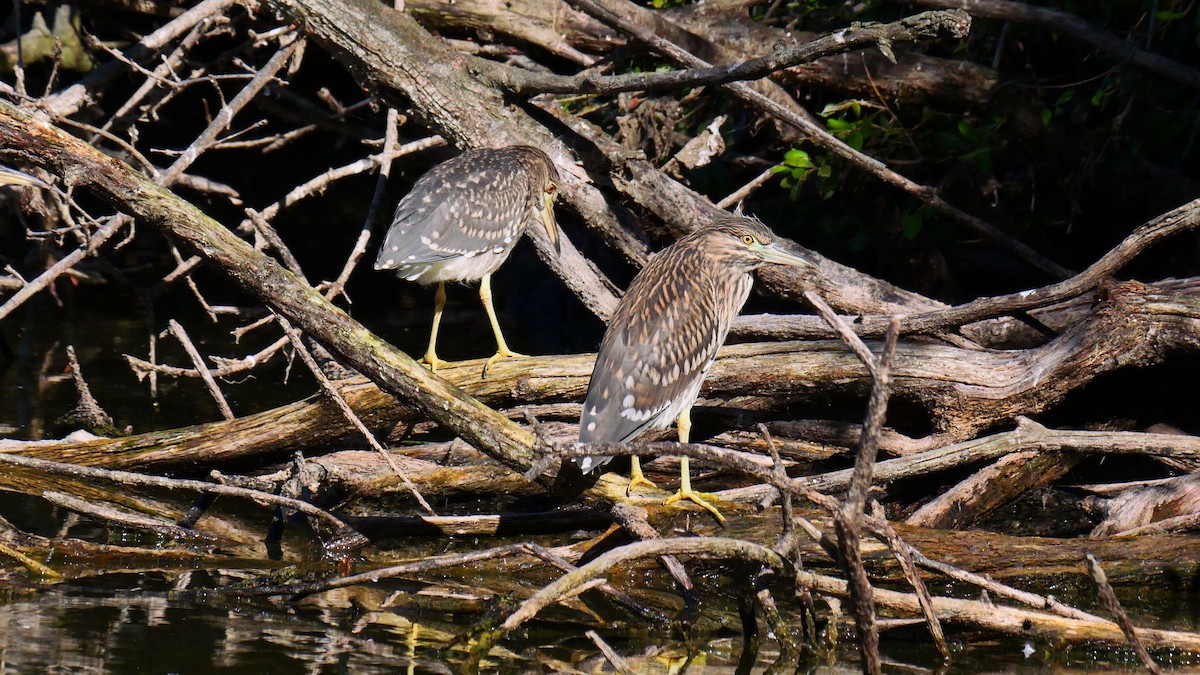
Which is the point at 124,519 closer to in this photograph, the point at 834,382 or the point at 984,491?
the point at 834,382

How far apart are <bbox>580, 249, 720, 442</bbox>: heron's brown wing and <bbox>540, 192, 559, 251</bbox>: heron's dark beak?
1235 millimetres

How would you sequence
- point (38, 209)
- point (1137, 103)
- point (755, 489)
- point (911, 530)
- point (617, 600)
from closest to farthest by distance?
point (617, 600), point (911, 530), point (755, 489), point (38, 209), point (1137, 103)

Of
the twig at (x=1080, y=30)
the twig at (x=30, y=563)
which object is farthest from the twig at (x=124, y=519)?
the twig at (x=1080, y=30)

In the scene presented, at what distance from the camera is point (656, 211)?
245 inches

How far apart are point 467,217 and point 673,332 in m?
1.54

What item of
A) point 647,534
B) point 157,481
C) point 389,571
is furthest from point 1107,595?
point 157,481

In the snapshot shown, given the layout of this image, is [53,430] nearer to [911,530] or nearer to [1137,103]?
[911,530]

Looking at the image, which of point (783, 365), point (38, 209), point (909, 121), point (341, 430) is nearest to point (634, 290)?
point (783, 365)

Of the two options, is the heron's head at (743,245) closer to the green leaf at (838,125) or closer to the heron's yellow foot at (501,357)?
the heron's yellow foot at (501,357)

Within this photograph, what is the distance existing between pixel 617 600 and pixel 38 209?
395cm

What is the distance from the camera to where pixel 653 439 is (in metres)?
5.39

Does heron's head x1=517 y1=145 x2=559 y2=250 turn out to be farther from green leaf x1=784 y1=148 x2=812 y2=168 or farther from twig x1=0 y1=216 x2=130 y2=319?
twig x1=0 y1=216 x2=130 y2=319

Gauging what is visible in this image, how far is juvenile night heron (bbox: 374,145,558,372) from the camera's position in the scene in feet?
19.4

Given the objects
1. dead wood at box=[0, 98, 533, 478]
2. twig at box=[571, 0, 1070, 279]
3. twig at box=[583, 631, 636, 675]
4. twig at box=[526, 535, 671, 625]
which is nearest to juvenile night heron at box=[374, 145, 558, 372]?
twig at box=[571, 0, 1070, 279]
